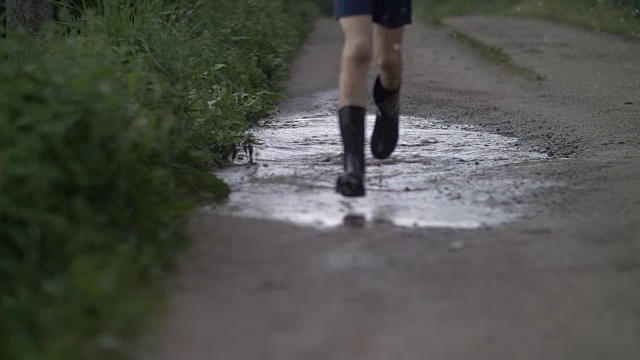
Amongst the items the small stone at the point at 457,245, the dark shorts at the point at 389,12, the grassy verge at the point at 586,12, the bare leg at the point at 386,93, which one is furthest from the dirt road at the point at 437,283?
Answer: the grassy verge at the point at 586,12

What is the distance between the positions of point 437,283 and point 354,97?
165 centimetres

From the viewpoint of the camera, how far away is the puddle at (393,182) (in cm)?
496

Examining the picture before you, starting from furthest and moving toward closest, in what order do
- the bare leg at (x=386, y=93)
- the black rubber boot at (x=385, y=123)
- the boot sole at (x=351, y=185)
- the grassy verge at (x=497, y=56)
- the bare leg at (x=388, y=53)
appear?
the grassy verge at (x=497, y=56) < the black rubber boot at (x=385, y=123) < the bare leg at (x=386, y=93) < the bare leg at (x=388, y=53) < the boot sole at (x=351, y=185)

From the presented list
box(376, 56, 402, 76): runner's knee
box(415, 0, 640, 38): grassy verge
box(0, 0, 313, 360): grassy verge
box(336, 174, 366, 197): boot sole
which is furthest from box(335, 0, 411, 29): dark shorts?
box(415, 0, 640, 38): grassy verge

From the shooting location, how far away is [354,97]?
5.41 meters

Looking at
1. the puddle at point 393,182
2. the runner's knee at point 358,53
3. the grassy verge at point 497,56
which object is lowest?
the grassy verge at point 497,56

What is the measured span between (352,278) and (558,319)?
2.59 feet

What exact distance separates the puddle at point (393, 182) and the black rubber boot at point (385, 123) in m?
0.10

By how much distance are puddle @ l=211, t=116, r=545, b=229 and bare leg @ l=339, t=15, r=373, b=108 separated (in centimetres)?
48

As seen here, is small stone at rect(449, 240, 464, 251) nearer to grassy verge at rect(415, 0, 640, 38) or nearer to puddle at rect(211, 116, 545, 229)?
puddle at rect(211, 116, 545, 229)

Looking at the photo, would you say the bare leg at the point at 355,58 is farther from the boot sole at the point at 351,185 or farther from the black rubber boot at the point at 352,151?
the boot sole at the point at 351,185

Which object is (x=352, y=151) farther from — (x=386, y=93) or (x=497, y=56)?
(x=497, y=56)

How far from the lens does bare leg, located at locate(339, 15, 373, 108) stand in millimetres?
5301

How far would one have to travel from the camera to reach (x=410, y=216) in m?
4.95
